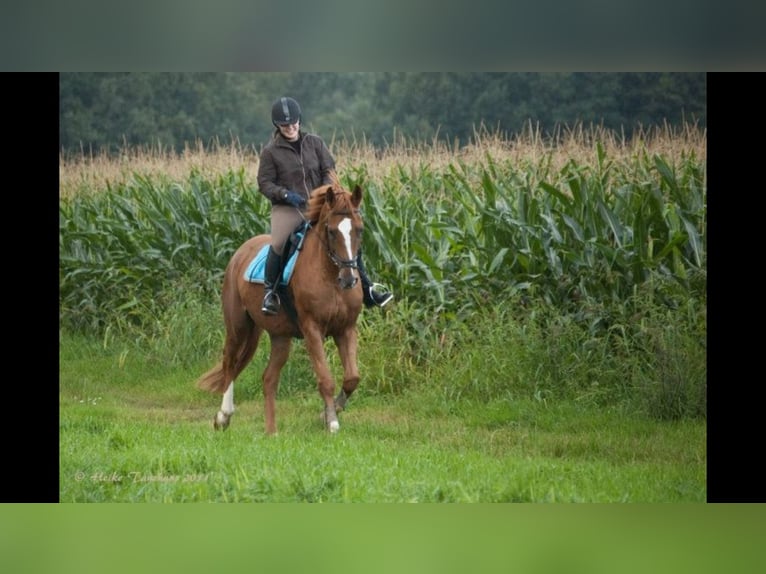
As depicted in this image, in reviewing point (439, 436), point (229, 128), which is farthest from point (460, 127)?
point (439, 436)

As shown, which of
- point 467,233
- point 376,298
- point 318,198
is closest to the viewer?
point 318,198

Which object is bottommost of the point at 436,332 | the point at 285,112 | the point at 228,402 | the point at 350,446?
the point at 350,446

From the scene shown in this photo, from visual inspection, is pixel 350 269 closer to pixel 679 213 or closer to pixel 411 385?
pixel 411 385

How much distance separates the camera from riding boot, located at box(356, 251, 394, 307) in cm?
938

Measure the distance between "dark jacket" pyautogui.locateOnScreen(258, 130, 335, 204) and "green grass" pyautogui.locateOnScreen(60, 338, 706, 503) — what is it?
135 centimetres

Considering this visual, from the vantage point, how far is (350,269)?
8.91 meters

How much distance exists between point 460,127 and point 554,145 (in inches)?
28.8

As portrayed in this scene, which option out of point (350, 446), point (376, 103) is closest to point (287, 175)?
point (376, 103)

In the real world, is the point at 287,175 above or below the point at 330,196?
above

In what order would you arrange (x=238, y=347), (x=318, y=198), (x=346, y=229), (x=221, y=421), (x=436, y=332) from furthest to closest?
(x=436, y=332) < (x=238, y=347) < (x=221, y=421) < (x=318, y=198) < (x=346, y=229)

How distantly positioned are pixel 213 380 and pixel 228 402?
268mm

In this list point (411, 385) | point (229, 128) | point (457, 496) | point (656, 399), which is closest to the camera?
point (457, 496)

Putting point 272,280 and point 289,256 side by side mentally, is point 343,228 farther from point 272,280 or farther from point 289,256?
point 272,280

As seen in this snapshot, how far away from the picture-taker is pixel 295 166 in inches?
372
